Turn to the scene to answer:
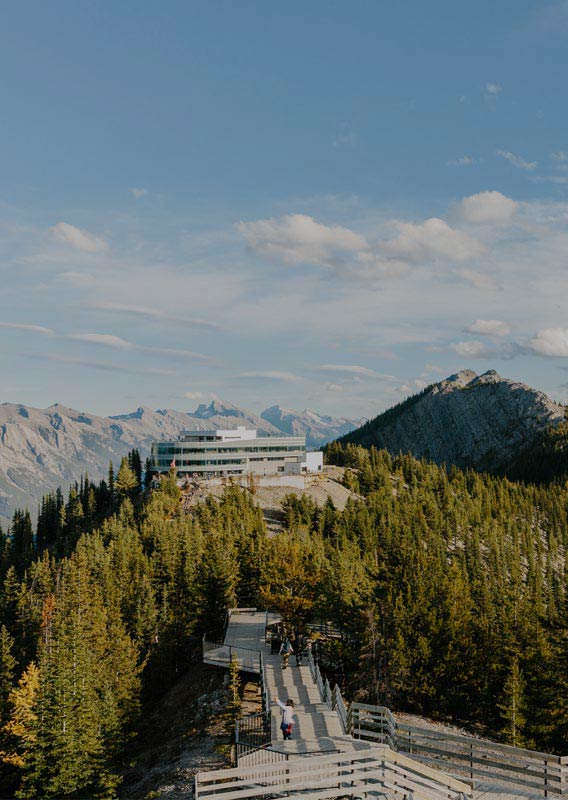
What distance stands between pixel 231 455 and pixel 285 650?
124290 mm

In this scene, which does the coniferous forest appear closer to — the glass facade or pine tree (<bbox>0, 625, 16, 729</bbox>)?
pine tree (<bbox>0, 625, 16, 729</bbox>)

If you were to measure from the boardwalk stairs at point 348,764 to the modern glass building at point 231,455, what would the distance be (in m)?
127

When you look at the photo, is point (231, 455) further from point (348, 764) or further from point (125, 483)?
point (348, 764)

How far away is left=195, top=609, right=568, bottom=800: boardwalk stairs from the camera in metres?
20.9

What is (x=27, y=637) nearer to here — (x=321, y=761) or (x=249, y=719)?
(x=249, y=719)

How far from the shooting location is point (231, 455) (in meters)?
162

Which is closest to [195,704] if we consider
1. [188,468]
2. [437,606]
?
[437,606]

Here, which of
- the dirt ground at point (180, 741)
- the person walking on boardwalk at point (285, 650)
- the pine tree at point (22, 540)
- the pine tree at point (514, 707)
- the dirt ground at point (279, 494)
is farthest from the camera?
the pine tree at point (22, 540)

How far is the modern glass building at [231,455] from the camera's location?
519 feet

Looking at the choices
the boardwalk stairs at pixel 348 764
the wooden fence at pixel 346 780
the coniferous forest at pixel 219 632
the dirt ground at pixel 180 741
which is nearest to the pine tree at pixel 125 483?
the coniferous forest at pixel 219 632

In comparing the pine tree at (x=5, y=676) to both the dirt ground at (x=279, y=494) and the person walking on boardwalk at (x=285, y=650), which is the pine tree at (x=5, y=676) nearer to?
the person walking on boardwalk at (x=285, y=650)

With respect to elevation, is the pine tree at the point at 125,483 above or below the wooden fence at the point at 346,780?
above

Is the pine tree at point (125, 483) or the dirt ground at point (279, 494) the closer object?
the dirt ground at point (279, 494)

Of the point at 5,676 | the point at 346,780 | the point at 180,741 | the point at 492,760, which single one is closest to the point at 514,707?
the point at 492,760
